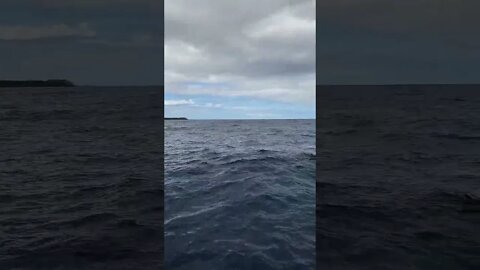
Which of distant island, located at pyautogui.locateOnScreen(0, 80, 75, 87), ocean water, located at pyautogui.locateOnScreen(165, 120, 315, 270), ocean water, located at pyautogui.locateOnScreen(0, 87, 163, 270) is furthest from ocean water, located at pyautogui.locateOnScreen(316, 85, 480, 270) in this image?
distant island, located at pyautogui.locateOnScreen(0, 80, 75, 87)

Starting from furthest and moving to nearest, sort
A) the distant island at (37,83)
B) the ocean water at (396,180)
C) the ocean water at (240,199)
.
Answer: the ocean water at (240,199), the ocean water at (396,180), the distant island at (37,83)

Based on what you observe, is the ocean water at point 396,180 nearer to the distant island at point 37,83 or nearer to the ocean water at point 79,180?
the ocean water at point 79,180

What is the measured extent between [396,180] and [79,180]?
3637mm

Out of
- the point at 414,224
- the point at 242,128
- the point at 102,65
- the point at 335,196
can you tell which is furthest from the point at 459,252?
the point at 242,128

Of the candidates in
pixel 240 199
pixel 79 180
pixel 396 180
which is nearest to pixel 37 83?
pixel 79 180

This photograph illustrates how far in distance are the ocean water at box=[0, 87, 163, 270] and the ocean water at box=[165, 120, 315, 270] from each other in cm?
104

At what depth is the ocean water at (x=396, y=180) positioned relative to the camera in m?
4.55

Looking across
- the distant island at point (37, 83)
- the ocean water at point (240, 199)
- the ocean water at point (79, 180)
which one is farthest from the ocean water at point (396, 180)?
the distant island at point (37, 83)

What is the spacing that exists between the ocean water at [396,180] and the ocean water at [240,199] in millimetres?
827

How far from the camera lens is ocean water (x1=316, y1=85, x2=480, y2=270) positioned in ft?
14.9

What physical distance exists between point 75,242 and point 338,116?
11.4 ft

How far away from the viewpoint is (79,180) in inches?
190

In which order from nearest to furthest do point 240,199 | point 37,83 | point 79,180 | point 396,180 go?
point 37,83 → point 396,180 → point 79,180 → point 240,199

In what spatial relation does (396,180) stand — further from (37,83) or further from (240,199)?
(37,83)
